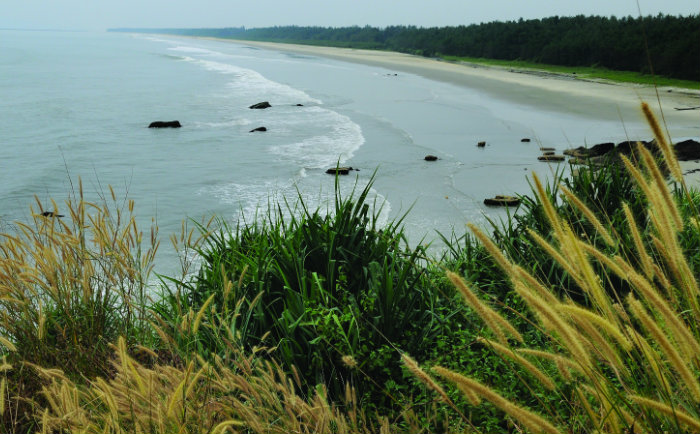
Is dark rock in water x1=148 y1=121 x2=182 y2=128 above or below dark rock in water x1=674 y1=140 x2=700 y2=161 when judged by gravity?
below

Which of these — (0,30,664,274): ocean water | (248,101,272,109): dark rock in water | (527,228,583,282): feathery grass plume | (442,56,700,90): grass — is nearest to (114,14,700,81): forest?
(442,56,700,90): grass

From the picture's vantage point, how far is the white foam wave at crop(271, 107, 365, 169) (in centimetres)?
1781

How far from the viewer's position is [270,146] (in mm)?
20453

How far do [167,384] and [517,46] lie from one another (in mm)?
67038

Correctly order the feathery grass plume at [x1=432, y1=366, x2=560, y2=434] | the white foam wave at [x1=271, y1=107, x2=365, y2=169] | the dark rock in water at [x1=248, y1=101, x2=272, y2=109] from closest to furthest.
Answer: the feathery grass plume at [x1=432, y1=366, x2=560, y2=434]
the white foam wave at [x1=271, y1=107, x2=365, y2=169]
the dark rock in water at [x1=248, y1=101, x2=272, y2=109]

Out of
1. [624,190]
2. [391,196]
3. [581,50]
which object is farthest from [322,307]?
[581,50]

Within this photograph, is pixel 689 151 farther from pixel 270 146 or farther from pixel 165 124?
pixel 165 124

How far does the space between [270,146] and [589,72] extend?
3444 cm

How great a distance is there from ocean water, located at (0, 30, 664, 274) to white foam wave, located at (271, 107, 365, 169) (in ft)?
0.17

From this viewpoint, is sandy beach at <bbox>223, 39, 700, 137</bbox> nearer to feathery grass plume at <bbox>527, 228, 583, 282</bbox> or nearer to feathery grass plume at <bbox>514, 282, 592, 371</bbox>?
feathery grass plume at <bbox>527, 228, 583, 282</bbox>

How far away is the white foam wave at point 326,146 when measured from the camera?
58.4ft

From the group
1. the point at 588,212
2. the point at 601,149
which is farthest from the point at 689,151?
the point at 588,212

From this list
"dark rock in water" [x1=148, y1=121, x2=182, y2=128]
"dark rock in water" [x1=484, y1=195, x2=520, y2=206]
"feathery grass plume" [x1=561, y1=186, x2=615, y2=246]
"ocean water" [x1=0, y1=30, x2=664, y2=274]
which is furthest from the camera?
"dark rock in water" [x1=148, y1=121, x2=182, y2=128]

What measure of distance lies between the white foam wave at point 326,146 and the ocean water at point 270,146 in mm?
52
